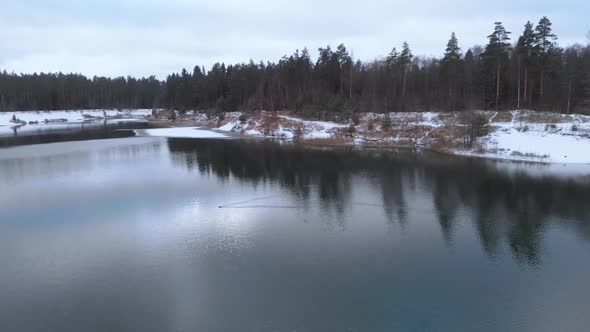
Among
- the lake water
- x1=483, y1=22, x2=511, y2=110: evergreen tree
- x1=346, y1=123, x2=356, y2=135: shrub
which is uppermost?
x1=483, y1=22, x2=511, y2=110: evergreen tree

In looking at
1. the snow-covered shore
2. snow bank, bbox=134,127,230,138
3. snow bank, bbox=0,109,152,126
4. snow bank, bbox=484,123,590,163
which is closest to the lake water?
snow bank, bbox=484,123,590,163

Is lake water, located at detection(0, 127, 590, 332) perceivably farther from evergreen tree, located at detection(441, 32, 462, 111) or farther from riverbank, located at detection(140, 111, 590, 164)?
evergreen tree, located at detection(441, 32, 462, 111)

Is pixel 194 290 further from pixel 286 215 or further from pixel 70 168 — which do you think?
pixel 70 168

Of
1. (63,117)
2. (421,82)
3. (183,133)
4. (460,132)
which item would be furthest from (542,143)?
(63,117)

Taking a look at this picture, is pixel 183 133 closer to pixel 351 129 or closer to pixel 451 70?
pixel 351 129

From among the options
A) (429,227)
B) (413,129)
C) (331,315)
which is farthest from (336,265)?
(413,129)

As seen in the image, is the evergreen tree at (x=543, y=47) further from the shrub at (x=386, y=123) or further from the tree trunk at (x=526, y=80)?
the shrub at (x=386, y=123)

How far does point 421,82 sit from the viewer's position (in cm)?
6912

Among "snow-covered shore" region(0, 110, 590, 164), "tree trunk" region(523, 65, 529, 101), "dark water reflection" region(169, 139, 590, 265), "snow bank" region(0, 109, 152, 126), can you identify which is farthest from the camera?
"snow bank" region(0, 109, 152, 126)

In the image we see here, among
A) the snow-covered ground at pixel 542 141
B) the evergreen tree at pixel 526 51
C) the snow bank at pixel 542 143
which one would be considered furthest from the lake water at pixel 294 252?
the evergreen tree at pixel 526 51

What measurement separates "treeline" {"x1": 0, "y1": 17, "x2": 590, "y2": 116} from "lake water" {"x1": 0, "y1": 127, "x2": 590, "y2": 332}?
76.7 feet

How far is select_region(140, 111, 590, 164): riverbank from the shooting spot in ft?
127

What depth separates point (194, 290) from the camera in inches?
510

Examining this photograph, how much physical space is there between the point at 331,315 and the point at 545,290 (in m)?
7.34
